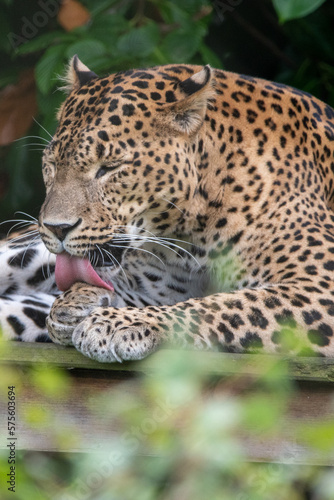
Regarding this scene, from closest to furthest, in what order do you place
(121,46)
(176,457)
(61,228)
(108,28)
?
(176,457)
(61,228)
(121,46)
(108,28)

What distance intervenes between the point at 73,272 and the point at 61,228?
0.31 metres

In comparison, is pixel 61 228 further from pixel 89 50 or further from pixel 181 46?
pixel 181 46

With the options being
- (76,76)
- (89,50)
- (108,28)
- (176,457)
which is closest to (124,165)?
(76,76)

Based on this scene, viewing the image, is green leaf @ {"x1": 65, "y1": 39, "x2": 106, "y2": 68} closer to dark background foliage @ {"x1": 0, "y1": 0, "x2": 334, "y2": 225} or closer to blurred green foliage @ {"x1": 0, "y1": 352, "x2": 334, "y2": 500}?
dark background foliage @ {"x1": 0, "y1": 0, "x2": 334, "y2": 225}

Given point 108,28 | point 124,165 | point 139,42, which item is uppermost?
point 124,165

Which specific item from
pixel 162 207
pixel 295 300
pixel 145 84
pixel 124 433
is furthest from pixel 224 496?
pixel 145 84

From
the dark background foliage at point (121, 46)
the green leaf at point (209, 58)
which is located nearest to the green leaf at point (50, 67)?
the dark background foliage at point (121, 46)

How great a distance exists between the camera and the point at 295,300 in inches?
156

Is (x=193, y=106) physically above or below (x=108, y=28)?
above

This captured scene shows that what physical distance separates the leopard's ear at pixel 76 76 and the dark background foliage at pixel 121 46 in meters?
1.29

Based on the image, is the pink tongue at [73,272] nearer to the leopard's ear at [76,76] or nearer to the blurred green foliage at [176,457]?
the leopard's ear at [76,76]

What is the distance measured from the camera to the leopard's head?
405 centimetres

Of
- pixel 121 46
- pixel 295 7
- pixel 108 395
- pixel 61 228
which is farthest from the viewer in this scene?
pixel 121 46

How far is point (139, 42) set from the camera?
617cm
